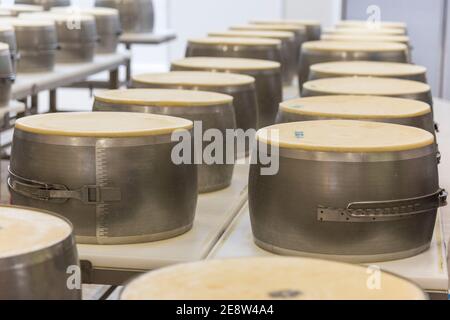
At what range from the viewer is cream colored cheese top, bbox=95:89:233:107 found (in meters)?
2.26

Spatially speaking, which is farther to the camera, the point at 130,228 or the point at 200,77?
the point at 200,77

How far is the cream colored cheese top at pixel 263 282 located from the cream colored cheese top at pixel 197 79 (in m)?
1.23

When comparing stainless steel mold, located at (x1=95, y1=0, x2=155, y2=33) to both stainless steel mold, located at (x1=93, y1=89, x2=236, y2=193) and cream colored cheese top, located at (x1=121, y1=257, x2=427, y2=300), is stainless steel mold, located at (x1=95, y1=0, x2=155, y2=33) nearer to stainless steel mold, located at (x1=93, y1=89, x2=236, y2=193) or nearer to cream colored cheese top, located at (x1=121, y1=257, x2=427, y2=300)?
stainless steel mold, located at (x1=93, y1=89, x2=236, y2=193)

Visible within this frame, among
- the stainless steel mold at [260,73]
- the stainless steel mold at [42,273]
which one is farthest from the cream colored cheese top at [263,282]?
the stainless steel mold at [260,73]

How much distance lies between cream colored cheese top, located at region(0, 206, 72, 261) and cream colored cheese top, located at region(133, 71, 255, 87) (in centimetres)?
97

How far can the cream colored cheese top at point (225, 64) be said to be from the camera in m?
2.94

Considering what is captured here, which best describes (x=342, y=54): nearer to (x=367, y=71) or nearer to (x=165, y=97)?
(x=367, y=71)

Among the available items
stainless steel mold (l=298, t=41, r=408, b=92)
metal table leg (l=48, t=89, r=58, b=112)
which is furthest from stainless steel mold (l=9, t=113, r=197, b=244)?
A: metal table leg (l=48, t=89, r=58, b=112)

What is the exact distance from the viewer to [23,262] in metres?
1.40

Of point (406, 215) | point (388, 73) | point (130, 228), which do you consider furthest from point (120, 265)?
point (388, 73)

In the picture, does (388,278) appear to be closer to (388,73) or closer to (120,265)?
(120,265)

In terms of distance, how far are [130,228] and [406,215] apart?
0.55 m

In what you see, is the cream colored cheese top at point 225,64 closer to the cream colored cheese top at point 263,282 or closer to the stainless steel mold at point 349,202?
the stainless steel mold at point 349,202

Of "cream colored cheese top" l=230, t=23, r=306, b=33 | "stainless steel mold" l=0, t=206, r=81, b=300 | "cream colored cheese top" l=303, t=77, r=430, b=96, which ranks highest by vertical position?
"cream colored cheese top" l=230, t=23, r=306, b=33
